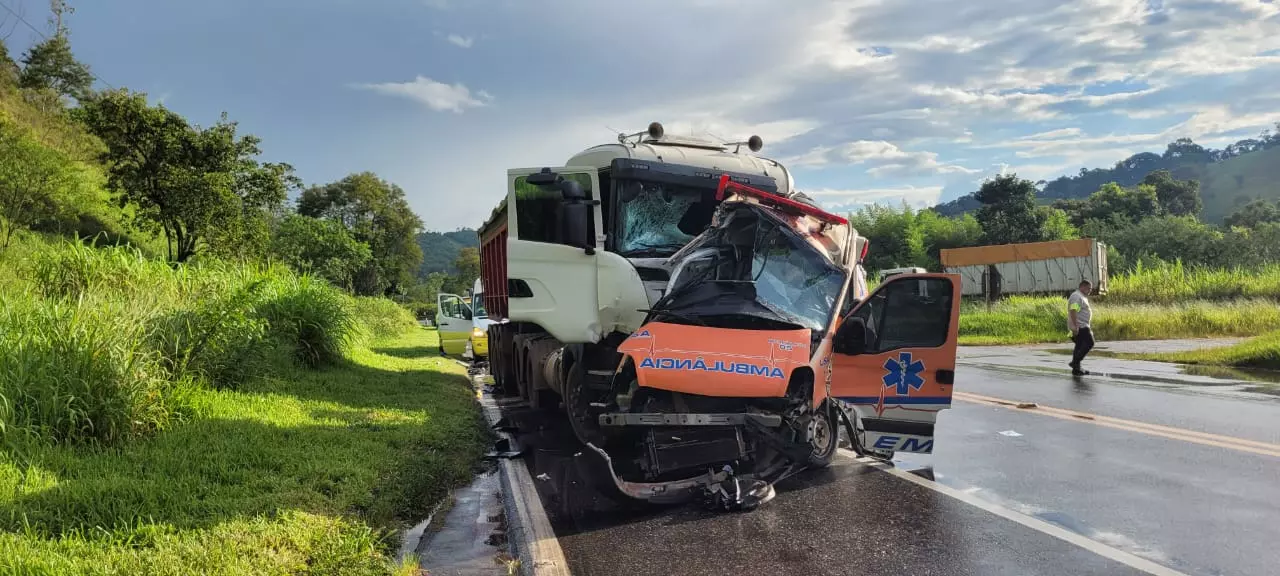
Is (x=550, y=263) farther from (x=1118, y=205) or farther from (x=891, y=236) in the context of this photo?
(x=1118, y=205)

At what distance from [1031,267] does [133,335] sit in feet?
97.6

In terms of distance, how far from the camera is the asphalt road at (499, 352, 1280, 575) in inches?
154

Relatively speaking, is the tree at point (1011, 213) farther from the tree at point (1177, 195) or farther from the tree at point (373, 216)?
the tree at point (373, 216)

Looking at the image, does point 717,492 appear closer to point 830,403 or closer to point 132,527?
point 830,403

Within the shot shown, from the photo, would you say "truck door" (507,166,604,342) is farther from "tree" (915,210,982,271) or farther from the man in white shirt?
"tree" (915,210,982,271)

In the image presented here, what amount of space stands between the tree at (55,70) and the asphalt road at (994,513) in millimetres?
47982

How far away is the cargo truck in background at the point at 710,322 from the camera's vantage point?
5.04 m

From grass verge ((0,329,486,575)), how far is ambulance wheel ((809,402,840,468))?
119 inches

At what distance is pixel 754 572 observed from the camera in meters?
3.87

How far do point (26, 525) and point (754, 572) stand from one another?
3.82 m

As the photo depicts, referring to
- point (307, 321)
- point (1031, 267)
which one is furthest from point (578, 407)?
point (1031, 267)

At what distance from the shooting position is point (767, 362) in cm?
490

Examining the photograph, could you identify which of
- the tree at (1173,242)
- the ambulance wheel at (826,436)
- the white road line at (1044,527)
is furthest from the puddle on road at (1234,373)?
the tree at (1173,242)

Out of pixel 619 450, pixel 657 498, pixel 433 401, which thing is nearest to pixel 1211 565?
pixel 657 498
